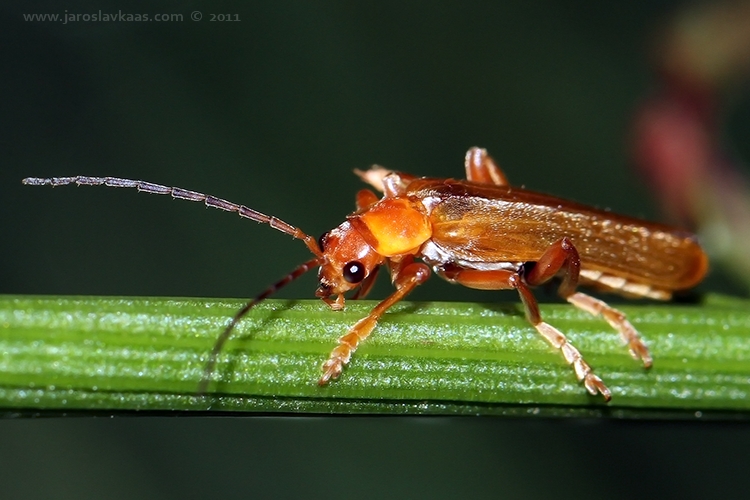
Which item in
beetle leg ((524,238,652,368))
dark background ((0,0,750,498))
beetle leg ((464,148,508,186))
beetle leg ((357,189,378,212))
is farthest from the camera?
beetle leg ((464,148,508,186))

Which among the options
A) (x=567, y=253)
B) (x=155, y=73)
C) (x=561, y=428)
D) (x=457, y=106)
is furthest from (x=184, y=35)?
(x=561, y=428)

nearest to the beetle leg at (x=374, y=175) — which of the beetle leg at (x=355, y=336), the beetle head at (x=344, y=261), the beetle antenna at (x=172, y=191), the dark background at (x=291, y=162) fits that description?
the dark background at (x=291, y=162)

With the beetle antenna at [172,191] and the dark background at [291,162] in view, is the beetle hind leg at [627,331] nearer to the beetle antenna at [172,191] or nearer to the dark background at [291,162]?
the dark background at [291,162]

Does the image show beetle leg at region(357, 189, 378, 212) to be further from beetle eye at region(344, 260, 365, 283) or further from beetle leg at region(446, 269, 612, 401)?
beetle leg at region(446, 269, 612, 401)

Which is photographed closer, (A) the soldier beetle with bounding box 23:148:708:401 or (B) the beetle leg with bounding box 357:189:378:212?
(A) the soldier beetle with bounding box 23:148:708:401

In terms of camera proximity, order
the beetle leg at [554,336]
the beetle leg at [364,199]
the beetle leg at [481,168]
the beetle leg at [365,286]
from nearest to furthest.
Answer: the beetle leg at [554,336] → the beetle leg at [365,286] → the beetle leg at [364,199] → the beetle leg at [481,168]

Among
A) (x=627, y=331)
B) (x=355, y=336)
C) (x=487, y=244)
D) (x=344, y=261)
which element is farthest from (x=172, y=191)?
(x=627, y=331)

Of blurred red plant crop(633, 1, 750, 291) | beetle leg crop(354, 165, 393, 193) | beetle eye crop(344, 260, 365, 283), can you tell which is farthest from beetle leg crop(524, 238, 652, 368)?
beetle leg crop(354, 165, 393, 193)

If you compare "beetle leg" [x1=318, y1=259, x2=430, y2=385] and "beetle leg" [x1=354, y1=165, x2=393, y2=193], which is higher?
"beetle leg" [x1=354, y1=165, x2=393, y2=193]
